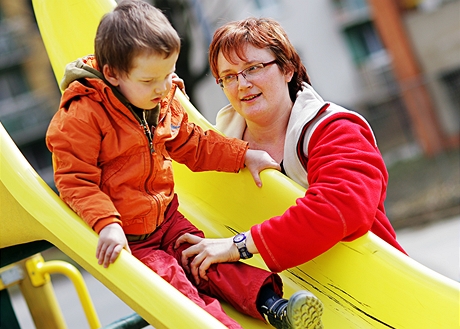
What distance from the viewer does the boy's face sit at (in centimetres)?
185

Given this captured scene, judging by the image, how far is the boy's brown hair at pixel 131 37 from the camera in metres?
1.83

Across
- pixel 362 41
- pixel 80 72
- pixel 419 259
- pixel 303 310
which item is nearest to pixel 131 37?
pixel 80 72

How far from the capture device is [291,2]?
795 inches

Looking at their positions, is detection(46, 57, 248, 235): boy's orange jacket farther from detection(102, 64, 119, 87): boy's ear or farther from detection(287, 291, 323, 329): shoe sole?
detection(287, 291, 323, 329): shoe sole

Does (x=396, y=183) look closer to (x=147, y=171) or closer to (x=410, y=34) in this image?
(x=410, y=34)

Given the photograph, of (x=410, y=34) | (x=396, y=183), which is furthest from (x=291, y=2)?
(x=396, y=183)

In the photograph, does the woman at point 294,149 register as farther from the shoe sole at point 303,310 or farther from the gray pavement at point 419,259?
the gray pavement at point 419,259

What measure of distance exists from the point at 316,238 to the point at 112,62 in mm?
746

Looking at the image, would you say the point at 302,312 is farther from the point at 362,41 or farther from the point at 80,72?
the point at 362,41

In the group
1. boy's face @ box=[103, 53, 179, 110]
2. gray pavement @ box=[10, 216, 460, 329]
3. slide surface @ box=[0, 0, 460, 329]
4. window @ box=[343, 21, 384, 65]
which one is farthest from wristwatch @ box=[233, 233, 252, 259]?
window @ box=[343, 21, 384, 65]

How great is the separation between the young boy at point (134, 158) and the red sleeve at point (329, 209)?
93 mm

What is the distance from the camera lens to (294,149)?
225 cm

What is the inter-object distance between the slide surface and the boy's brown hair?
0.42 m

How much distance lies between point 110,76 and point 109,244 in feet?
1.53
